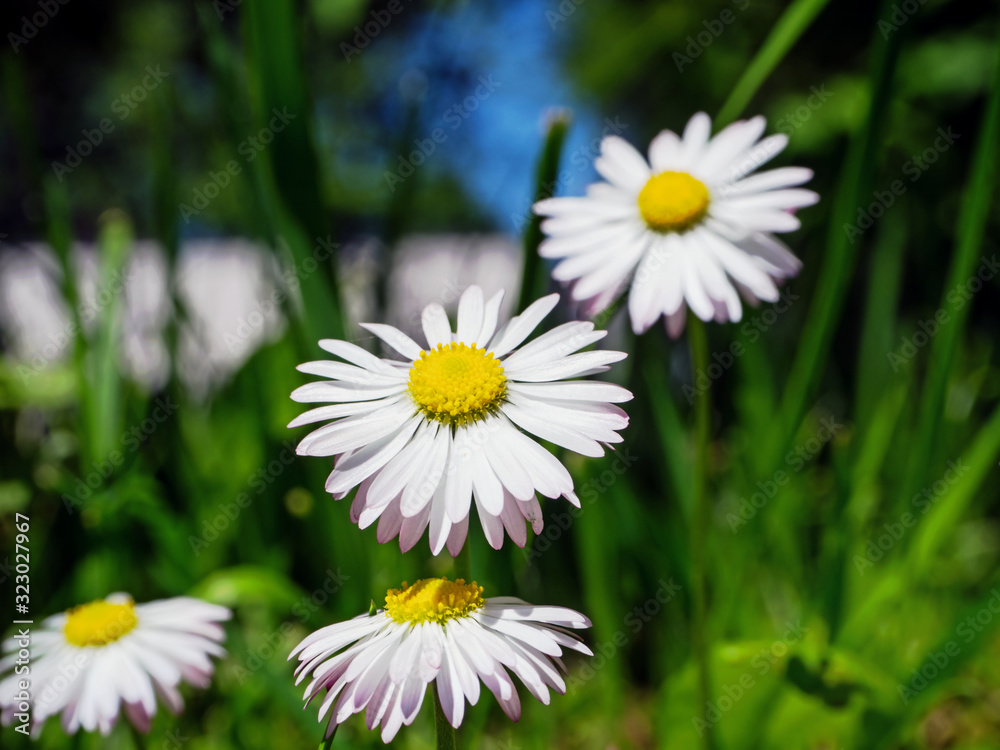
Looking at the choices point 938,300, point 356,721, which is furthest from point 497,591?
point 938,300

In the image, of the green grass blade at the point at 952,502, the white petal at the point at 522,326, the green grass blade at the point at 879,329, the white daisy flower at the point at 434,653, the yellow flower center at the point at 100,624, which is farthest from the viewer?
the green grass blade at the point at 879,329

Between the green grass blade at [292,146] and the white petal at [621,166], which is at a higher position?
the green grass blade at [292,146]

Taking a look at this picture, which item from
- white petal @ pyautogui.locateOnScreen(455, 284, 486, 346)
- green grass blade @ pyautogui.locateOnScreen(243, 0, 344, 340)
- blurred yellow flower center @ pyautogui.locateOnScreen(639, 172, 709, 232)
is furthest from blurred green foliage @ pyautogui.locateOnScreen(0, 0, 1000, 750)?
white petal @ pyautogui.locateOnScreen(455, 284, 486, 346)

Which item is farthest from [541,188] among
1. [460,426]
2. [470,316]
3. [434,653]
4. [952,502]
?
[952,502]

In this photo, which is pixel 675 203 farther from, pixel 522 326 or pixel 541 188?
pixel 522 326

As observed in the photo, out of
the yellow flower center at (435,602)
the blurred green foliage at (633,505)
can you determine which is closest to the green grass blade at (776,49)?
the blurred green foliage at (633,505)

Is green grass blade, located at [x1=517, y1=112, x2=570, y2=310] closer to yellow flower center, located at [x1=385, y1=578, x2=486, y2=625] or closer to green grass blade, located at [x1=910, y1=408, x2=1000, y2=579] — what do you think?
yellow flower center, located at [x1=385, y1=578, x2=486, y2=625]

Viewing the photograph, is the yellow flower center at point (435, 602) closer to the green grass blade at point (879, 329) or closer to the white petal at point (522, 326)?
the white petal at point (522, 326)
